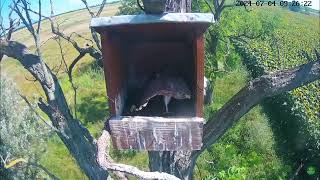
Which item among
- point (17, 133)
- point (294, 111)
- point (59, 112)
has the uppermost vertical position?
point (59, 112)

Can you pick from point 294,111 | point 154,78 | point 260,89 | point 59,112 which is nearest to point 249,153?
point 294,111

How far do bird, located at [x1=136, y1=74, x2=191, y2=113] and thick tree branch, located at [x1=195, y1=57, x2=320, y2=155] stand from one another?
2.03ft

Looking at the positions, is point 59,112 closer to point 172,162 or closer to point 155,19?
point 172,162

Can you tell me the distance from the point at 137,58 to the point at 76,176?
6.81 m

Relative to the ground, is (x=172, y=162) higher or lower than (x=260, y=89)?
lower

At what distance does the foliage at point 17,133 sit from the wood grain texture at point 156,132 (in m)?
6.27

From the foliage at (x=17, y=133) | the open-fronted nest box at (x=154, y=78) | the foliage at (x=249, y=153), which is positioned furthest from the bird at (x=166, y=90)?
the foliage at (x=17, y=133)

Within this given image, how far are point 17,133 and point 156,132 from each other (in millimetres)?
7070

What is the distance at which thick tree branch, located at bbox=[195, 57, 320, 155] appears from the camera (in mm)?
3699

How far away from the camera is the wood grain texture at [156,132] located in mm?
3137

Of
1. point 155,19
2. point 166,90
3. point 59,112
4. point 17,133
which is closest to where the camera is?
point 155,19

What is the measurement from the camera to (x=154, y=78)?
149 inches

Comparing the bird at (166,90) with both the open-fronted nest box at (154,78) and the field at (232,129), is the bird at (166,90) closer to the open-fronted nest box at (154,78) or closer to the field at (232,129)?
the open-fronted nest box at (154,78)

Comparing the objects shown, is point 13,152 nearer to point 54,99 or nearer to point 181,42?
point 54,99
